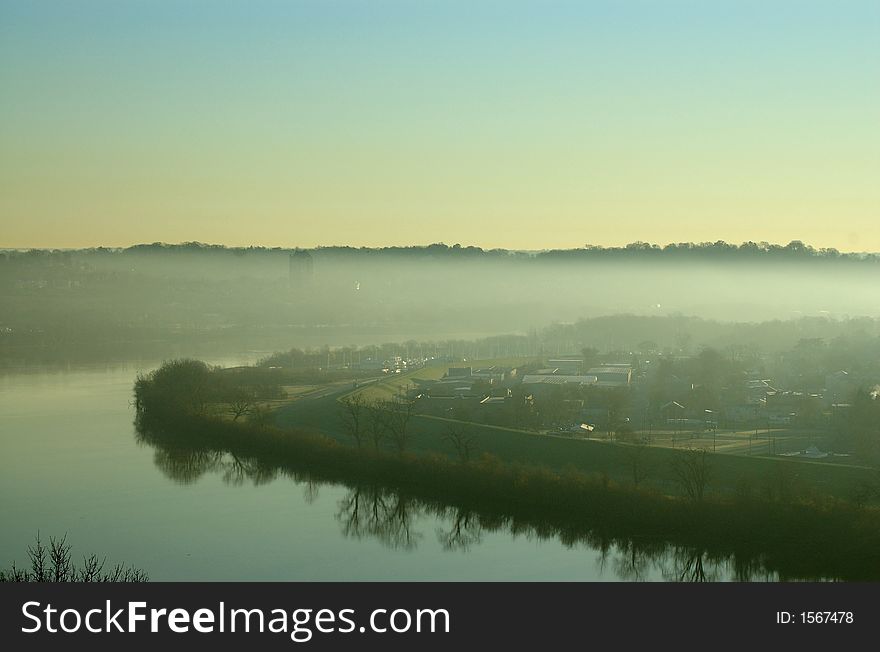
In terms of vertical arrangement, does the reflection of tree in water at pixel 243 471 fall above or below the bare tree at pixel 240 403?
below

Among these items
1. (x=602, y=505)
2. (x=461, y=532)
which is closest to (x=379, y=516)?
(x=461, y=532)

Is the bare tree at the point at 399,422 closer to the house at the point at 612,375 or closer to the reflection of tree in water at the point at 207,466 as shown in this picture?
the reflection of tree in water at the point at 207,466

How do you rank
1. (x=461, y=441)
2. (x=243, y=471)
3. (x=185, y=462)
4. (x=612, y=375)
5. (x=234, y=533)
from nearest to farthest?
(x=234, y=533)
(x=243, y=471)
(x=461, y=441)
(x=185, y=462)
(x=612, y=375)

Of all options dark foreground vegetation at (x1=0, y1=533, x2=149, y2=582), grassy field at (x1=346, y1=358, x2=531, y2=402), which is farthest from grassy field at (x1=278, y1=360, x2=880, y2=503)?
dark foreground vegetation at (x1=0, y1=533, x2=149, y2=582)

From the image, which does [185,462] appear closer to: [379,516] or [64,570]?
[379,516]

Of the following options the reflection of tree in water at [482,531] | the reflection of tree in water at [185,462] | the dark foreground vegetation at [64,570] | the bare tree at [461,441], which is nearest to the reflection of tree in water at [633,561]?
the reflection of tree in water at [482,531]

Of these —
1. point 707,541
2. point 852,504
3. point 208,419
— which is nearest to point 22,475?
point 208,419
